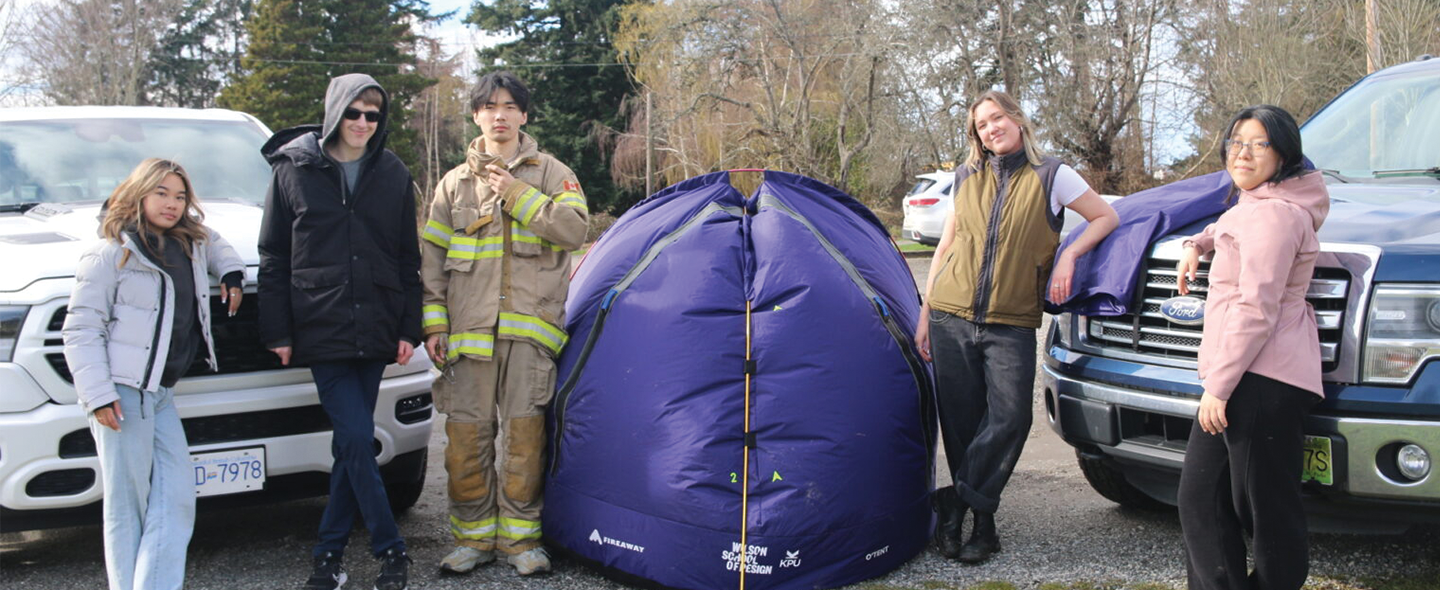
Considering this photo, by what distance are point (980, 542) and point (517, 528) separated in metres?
1.83

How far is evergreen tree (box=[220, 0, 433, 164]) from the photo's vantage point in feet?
143

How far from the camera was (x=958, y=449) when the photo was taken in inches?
170

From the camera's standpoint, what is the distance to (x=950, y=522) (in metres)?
4.27

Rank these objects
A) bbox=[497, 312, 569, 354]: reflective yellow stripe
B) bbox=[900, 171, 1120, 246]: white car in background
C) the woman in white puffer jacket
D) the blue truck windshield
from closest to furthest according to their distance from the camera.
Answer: the woman in white puffer jacket
bbox=[497, 312, 569, 354]: reflective yellow stripe
the blue truck windshield
bbox=[900, 171, 1120, 246]: white car in background

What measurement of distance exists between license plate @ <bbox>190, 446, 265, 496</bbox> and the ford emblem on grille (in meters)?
3.37

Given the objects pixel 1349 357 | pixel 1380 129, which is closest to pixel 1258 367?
pixel 1349 357

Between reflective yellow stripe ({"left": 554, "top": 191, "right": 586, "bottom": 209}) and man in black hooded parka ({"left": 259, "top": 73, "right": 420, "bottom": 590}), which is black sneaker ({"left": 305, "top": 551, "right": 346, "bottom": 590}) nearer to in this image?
man in black hooded parka ({"left": 259, "top": 73, "right": 420, "bottom": 590})

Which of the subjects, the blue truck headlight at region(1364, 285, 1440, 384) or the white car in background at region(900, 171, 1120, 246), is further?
the white car in background at region(900, 171, 1120, 246)

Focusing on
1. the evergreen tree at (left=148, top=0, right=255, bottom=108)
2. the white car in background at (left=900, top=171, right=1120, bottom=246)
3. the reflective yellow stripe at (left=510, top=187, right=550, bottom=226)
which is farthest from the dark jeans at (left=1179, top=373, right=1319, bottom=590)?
the evergreen tree at (left=148, top=0, right=255, bottom=108)

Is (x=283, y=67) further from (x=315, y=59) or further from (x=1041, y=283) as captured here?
(x=1041, y=283)

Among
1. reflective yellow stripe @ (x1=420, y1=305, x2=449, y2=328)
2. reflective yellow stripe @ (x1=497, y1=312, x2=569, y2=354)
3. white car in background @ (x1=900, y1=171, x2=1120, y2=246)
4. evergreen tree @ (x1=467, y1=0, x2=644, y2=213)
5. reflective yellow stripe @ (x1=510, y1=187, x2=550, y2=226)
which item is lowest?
reflective yellow stripe @ (x1=497, y1=312, x2=569, y2=354)

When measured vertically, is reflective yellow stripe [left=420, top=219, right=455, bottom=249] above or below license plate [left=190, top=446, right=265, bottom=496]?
above

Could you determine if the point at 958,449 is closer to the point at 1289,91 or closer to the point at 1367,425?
the point at 1367,425

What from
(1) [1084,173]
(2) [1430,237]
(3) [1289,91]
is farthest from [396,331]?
(1) [1084,173]
